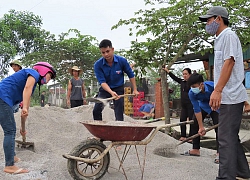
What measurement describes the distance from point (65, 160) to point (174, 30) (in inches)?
136

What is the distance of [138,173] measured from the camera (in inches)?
134

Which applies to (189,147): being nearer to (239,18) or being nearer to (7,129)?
(239,18)

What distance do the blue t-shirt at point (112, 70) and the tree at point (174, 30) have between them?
1.63 metres

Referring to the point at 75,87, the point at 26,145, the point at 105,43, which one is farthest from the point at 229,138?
the point at 75,87

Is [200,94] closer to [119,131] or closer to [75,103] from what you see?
[119,131]

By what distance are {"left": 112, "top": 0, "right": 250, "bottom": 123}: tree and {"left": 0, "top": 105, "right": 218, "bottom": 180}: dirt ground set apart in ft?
5.99

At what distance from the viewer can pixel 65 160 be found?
371cm

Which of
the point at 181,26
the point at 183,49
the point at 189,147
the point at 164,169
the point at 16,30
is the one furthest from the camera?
the point at 16,30

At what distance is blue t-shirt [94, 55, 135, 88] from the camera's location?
419 cm

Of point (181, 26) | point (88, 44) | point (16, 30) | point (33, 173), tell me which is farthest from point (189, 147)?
point (16, 30)

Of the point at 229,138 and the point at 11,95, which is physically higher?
the point at 11,95

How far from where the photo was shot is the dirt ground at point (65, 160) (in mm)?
3287

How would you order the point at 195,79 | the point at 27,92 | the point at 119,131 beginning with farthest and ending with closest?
the point at 195,79, the point at 27,92, the point at 119,131

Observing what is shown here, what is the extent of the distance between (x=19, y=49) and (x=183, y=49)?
503 inches
